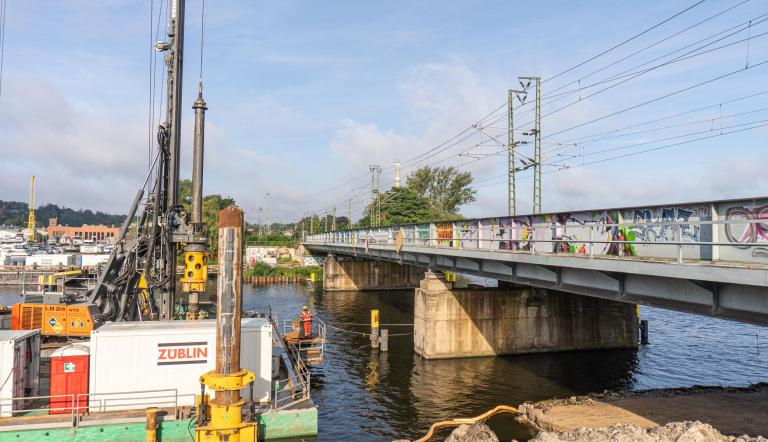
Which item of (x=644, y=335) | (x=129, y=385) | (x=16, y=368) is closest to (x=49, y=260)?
(x=16, y=368)

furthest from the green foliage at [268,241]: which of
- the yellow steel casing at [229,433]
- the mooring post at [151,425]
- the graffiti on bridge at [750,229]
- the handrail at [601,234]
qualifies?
the graffiti on bridge at [750,229]

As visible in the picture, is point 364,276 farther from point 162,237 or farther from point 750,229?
point 750,229

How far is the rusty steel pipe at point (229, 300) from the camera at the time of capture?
15.3 m

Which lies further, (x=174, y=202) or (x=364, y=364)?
(x=364, y=364)

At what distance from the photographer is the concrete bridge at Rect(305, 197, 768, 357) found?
1324cm

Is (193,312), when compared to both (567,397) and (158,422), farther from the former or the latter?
(567,397)

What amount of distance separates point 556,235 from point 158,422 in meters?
16.7

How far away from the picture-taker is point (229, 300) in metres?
15.5

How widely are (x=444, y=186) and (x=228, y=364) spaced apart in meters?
115

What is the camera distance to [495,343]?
3123cm

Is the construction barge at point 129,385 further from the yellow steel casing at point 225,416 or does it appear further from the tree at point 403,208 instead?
the tree at point 403,208

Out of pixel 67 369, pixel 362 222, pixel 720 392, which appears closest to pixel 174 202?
pixel 67 369

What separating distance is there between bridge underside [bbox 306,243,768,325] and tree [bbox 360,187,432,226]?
77.4 metres

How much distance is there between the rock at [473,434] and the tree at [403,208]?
8424 centimetres
